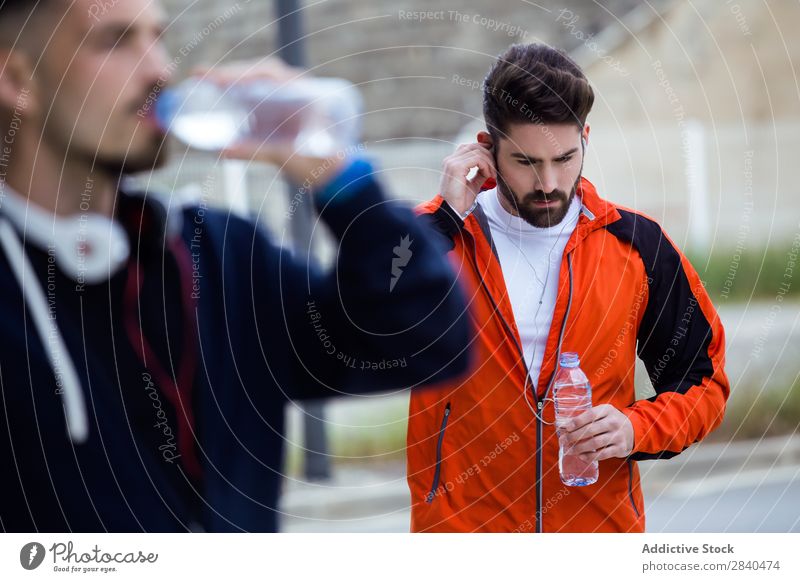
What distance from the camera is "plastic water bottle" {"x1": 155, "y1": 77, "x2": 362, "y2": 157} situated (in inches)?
59.7

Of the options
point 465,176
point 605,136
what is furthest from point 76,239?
point 605,136

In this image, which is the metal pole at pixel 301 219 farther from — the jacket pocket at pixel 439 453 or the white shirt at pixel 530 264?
the white shirt at pixel 530 264

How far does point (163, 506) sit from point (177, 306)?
39 centimetres

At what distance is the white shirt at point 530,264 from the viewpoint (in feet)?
6.53

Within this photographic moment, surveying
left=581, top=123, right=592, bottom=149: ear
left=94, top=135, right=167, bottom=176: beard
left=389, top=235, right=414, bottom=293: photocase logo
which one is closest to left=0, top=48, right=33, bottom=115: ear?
left=94, top=135, right=167, bottom=176: beard

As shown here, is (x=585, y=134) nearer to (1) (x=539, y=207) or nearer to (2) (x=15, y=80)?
(1) (x=539, y=207)

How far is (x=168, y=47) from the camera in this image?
2.14 meters

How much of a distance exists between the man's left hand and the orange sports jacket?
0.02 metres

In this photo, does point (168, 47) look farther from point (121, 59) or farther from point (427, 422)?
point (427, 422)

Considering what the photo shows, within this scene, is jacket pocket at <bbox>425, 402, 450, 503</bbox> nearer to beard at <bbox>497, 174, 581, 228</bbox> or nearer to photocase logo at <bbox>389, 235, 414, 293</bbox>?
beard at <bbox>497, 174, 581, 228</bbox>
